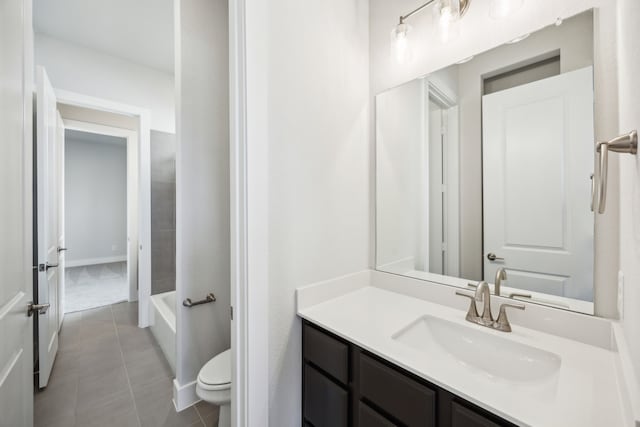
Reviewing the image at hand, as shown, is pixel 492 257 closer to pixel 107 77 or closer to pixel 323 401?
pixel 323 401

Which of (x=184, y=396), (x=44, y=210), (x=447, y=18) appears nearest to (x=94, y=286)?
(x=44, y=210)

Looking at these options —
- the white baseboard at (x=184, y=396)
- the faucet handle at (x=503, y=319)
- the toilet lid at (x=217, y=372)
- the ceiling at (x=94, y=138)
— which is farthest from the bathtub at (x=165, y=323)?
the ceiling at (x=94, y=138)

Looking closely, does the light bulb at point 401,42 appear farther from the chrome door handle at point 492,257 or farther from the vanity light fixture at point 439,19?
the chrome door handle at point 492,257

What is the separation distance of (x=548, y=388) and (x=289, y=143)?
123cm

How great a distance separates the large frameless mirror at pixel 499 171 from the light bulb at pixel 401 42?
146 millimetres

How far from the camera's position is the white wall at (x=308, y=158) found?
1.10 meters

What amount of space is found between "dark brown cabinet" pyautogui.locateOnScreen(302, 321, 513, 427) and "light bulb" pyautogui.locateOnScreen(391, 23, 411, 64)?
143 centimetres

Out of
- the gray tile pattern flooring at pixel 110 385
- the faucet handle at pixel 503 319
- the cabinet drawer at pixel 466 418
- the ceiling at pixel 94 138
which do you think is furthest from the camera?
the ceiling at pixel 94 138

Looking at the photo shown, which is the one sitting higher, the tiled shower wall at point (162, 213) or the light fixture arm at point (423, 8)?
the light fixture arm at point (423, 8)

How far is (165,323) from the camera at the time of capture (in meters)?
2.18

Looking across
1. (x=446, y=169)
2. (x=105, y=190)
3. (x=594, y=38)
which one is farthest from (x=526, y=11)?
(x=105, y=190)

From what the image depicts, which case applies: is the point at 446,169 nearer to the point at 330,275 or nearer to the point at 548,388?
the point at 330,275

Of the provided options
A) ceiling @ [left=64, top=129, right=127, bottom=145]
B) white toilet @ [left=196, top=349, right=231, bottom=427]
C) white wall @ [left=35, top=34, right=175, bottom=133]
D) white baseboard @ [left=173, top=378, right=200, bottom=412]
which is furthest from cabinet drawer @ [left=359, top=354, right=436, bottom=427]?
ceiling @ [left=64, top=129, right=127, bottom=145]

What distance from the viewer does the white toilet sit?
1.32 meters
